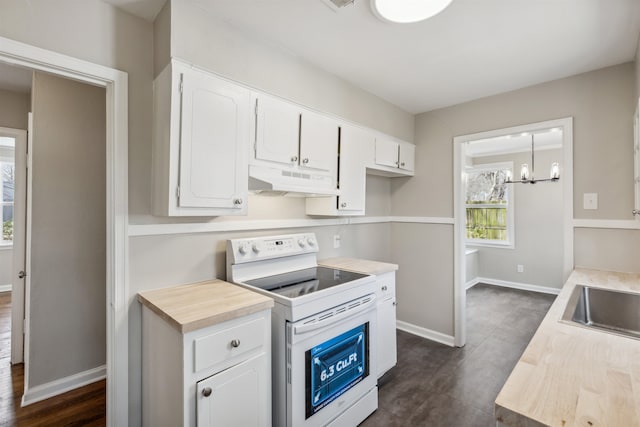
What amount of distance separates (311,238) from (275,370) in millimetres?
1045

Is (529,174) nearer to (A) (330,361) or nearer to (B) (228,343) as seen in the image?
(A) (330,361)

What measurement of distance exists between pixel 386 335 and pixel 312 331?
100 centimetres

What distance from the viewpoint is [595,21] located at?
5.87ft

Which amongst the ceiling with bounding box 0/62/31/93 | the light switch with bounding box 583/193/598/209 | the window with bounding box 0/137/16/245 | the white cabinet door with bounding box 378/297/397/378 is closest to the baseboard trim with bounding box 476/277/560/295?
the light switch with bounding box 583/193/598/209

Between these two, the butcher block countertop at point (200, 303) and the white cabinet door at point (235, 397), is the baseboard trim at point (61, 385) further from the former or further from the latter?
the white cabinet door at point (235, 397)

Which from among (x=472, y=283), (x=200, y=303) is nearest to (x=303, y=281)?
(x=200, y=303)

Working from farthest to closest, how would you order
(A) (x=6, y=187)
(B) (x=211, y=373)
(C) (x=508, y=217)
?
(C) (x=508, y=217) < (A) (x=6, y=187) < (B) (x=211, y=373)

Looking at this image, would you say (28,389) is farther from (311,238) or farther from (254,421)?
(311,238)

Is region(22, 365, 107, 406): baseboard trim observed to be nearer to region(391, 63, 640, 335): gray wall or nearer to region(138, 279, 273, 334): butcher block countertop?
region(138, 279, 273, 334): butcher block countertop

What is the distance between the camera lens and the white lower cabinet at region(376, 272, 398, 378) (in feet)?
7.60

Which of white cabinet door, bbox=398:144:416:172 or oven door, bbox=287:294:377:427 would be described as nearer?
oven door, bbox=287:294:377:427

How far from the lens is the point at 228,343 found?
53.8 inches

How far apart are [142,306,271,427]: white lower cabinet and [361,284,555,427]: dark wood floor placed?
965mm

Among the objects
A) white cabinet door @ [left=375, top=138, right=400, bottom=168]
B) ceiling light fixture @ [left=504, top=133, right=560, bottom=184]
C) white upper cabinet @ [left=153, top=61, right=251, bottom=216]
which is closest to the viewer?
white upper cabinet @ [left=153, top=61, right=251, bottom=216]
